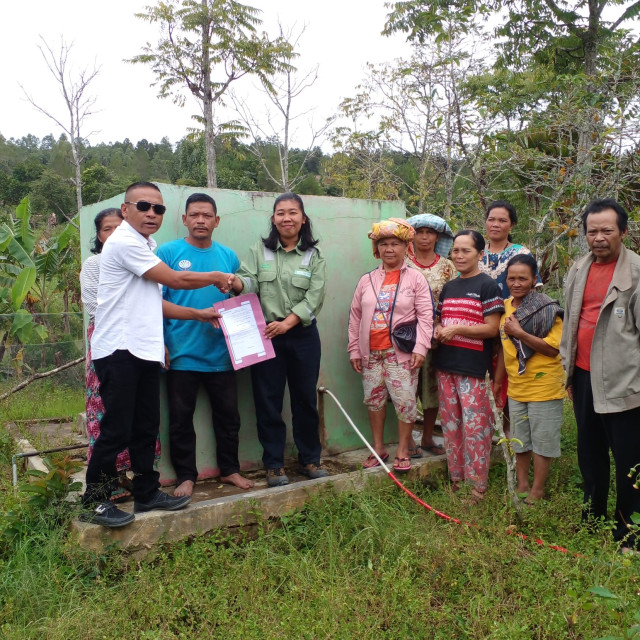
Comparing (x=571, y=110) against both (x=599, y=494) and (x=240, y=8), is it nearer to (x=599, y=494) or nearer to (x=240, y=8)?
(x=599, y=494)

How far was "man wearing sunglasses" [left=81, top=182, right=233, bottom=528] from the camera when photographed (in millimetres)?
3014

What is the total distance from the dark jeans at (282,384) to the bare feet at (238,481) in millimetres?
168

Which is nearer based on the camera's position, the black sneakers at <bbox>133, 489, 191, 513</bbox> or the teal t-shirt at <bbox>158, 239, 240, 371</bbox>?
the black sneakers at <bbox>133, 489, 191, 513</bbox>

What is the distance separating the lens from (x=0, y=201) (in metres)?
29.3

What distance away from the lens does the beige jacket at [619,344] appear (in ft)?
10.3

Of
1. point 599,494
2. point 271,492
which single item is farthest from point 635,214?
point 271,492

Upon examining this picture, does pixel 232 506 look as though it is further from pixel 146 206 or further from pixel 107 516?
pixel 146 206

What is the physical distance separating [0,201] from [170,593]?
31185 millimetres

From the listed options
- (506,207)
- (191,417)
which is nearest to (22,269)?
(191,417)

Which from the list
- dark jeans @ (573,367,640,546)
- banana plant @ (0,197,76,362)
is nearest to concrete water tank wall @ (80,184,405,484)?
dark jeans @ (573,367,640,546)

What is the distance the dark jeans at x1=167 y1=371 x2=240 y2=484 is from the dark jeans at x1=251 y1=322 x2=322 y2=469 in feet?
0.60

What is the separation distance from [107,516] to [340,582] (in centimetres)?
126

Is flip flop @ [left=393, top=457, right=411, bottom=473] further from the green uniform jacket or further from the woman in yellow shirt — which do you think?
the green uniform jacket

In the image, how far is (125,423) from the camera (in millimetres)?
3045
